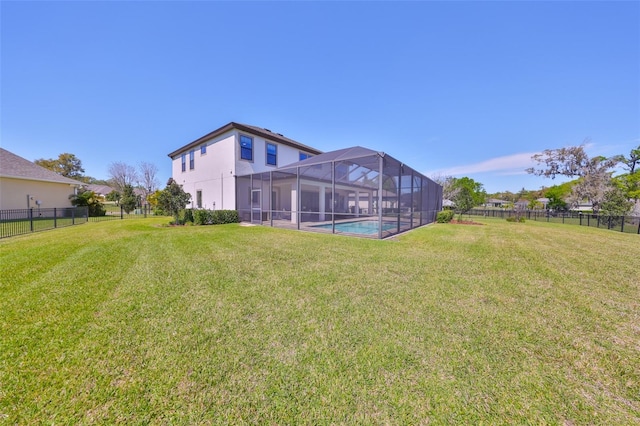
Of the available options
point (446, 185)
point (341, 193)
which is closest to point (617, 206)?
point (341, 193)

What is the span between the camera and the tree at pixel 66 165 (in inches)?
1484

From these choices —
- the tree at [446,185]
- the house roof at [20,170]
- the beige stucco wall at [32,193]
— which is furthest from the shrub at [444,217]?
the beige stucco wall at [32,193]

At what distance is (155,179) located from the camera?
1448 inches

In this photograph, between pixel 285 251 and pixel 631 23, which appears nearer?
pixel 285 251

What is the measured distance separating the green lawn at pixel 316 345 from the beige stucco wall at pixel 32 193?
1769cm

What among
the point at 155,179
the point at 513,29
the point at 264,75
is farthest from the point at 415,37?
the point at 155,179

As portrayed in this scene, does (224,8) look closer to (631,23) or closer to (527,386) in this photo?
(527,386)

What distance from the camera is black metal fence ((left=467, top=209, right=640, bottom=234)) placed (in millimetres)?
12828

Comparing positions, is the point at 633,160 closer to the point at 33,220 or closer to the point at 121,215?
the point at 121,215

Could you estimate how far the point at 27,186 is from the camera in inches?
617

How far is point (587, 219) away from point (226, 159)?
1055 inches

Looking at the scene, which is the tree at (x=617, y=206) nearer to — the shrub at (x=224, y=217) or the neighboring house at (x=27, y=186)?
the shrub at (x=224, y=217)

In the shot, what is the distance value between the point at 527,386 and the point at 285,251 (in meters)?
5.18

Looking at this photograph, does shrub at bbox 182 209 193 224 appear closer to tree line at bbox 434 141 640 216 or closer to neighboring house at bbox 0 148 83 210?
neighboring house at bbox 0 148 83 210
